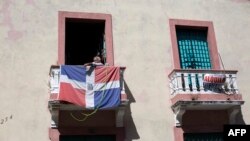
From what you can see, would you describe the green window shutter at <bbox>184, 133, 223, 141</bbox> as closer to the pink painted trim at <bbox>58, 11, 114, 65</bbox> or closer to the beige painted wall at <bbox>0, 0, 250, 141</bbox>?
the beige painted wall at <bbox>0, 0, 250, 141</bbox>

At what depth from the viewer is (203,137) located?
17.4 metres

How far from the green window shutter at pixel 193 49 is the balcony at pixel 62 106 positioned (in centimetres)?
346

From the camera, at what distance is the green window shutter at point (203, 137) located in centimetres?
1728

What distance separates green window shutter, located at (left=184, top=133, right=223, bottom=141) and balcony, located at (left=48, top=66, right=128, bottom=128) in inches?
108

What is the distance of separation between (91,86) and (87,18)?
3.33 m

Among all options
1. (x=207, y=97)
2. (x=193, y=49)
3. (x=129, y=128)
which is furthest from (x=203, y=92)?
(x=129, y=128)

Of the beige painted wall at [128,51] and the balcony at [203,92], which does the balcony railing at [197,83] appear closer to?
the balcony at [203,92]

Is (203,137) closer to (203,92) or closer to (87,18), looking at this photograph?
(203,92)

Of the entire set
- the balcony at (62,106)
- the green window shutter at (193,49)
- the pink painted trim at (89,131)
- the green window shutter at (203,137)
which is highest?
the green window shutter at (193,49)

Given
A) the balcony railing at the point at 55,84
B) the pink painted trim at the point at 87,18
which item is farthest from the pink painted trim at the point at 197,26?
the balcony railing at the point at 55,84

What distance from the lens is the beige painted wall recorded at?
16.3 meters

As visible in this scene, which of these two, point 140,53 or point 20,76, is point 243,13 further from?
point 20,76

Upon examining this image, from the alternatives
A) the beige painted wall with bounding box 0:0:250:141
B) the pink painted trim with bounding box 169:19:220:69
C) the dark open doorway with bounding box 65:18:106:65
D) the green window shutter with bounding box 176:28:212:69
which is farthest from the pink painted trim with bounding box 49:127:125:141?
the green window shutter with bounding box 176:28:212:69

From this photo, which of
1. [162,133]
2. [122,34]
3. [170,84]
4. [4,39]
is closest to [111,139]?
[162,133]
